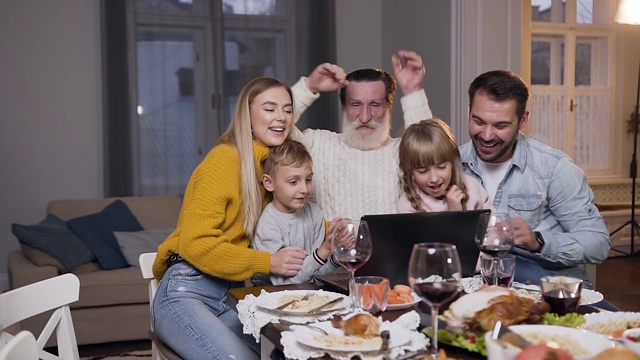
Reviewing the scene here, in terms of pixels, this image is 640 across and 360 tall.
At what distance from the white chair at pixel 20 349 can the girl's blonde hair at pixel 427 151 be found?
1377 mm

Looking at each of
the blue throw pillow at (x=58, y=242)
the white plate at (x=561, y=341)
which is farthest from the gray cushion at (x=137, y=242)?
the white plate at (x=561, y=341)

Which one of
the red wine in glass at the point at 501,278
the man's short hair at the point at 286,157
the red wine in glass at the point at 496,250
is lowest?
the red wine in glass at the point at 501,278

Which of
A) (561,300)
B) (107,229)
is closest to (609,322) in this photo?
(561,300)

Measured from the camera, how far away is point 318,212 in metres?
2.50

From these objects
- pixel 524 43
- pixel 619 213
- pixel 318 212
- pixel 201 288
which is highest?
pixel 524 43

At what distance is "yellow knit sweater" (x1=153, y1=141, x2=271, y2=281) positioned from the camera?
7.29ft

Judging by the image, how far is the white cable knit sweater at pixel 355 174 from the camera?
9.05ft

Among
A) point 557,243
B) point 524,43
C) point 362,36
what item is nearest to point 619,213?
point 524,43

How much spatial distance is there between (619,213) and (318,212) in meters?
5.03

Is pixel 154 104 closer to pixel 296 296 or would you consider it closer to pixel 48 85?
pixel 48 85

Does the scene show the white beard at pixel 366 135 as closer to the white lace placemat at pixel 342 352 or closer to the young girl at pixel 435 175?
the young girl at pixel 435 175

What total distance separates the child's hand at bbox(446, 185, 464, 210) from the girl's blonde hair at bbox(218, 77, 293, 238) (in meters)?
0.60

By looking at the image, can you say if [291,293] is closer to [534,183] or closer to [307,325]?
[307,325]

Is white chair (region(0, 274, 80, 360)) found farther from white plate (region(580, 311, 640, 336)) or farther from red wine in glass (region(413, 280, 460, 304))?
white plate (region(580, 311, 640, 336))
